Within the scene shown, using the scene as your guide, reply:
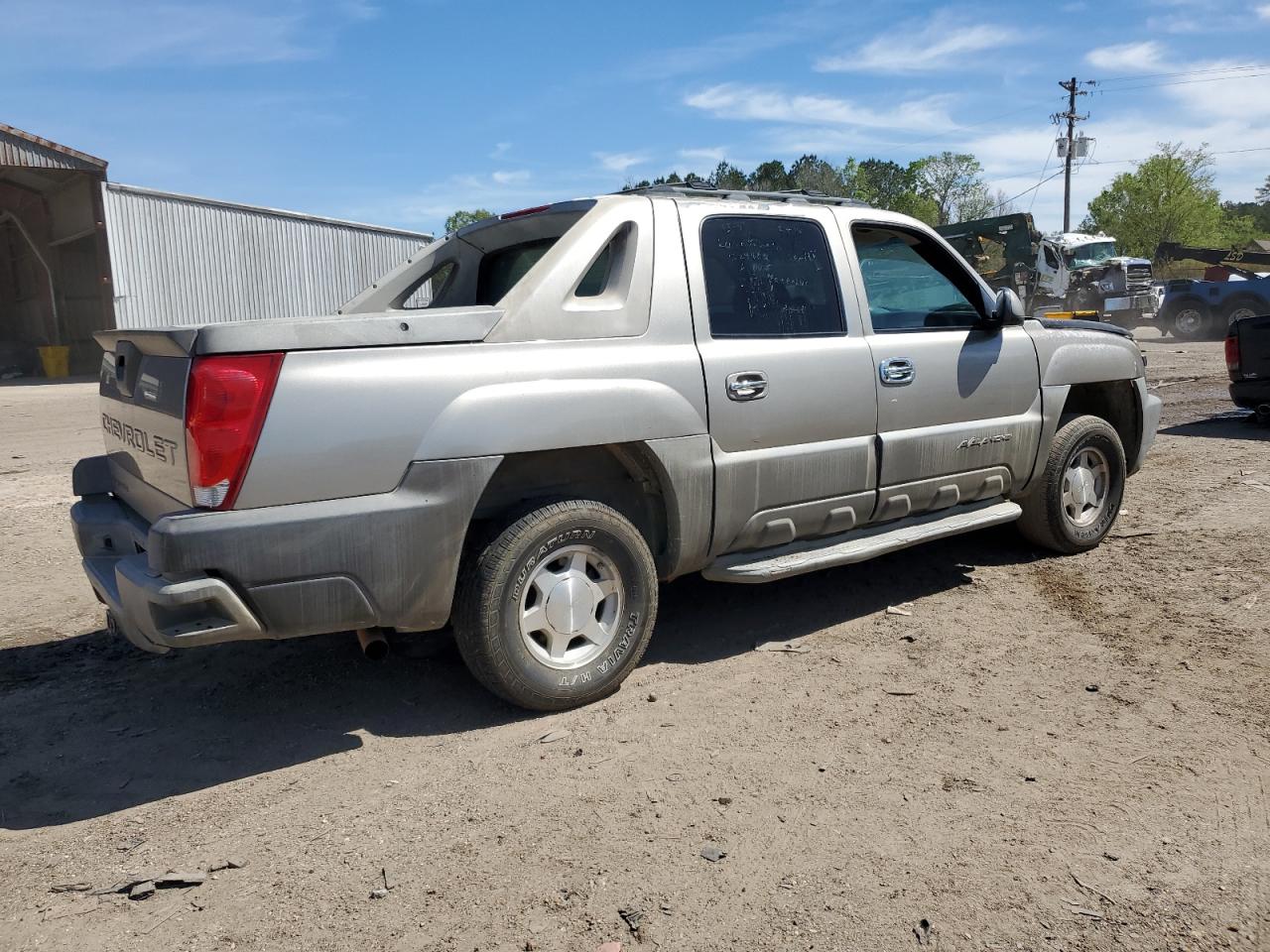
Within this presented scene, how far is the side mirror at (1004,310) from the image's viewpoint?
16.5ft

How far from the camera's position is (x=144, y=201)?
850 inches

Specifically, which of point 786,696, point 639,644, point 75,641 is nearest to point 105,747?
point 75,641

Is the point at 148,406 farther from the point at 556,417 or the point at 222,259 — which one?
the point at 222,259

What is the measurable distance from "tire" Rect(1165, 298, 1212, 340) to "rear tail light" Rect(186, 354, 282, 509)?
88.7 feet

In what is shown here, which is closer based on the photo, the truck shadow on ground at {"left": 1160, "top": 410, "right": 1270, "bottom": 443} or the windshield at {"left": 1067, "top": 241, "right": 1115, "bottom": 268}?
the truck shadow on ground at {"left": 1160, "top": 410, "right": 1270, "bottom": 443}

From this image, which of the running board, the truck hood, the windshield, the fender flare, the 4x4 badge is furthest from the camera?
the windshield

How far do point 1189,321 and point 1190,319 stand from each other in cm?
6

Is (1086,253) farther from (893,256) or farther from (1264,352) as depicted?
(893,256)

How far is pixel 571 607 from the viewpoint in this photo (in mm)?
3717

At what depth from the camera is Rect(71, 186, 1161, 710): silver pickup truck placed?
10.2 feet

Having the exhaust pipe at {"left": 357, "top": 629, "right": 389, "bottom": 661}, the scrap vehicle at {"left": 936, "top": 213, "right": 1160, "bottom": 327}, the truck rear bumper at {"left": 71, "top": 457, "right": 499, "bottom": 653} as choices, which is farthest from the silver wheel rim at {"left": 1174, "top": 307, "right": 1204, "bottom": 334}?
the exhaust pipe at {"left": 357, "top": 629, "right": 389, "bottom": 661}

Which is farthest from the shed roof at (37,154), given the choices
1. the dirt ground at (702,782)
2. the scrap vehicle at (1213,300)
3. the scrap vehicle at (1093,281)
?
the scrap vehicle at (1213,300)

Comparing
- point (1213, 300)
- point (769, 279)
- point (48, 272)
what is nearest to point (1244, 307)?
point (1213, 300)

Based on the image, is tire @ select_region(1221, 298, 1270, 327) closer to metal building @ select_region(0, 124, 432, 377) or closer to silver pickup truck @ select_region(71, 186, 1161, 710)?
metal building @ select_region(0, 124, 432, 377)
